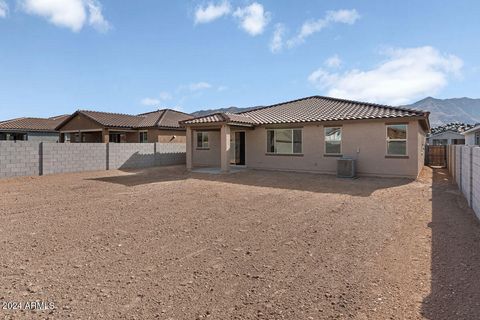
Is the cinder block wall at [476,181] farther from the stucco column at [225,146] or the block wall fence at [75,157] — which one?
the block wall fence at [75,157]

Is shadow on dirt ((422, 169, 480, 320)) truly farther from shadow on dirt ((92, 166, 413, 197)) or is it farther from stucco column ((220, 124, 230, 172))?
stucco column ((220, 124, 230, 172))

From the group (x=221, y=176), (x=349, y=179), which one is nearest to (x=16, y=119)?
(x=221, y=176)

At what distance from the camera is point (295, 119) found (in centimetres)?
1596

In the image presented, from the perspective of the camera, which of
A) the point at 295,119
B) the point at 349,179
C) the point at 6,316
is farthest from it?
the point at 295,119

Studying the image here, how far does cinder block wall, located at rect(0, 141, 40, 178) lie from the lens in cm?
1322

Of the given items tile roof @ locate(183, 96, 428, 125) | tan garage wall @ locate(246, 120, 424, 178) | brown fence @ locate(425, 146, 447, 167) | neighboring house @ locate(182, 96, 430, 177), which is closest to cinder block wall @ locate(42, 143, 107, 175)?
neighboring house @ locate(182, 96, 430, 177)

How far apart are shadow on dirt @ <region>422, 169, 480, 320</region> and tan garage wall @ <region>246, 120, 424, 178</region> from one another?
587 centimetres

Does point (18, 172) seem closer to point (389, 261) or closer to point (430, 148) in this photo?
point (389, 261)

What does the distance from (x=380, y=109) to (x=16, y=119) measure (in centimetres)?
3622

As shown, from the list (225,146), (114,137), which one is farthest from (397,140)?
(114,137)

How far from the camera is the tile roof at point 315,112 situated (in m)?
14.0

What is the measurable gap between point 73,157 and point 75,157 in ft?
0.34

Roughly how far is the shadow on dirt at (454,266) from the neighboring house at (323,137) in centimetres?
611

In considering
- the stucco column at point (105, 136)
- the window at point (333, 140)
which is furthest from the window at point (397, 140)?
the stucco column at point (105, 136)
